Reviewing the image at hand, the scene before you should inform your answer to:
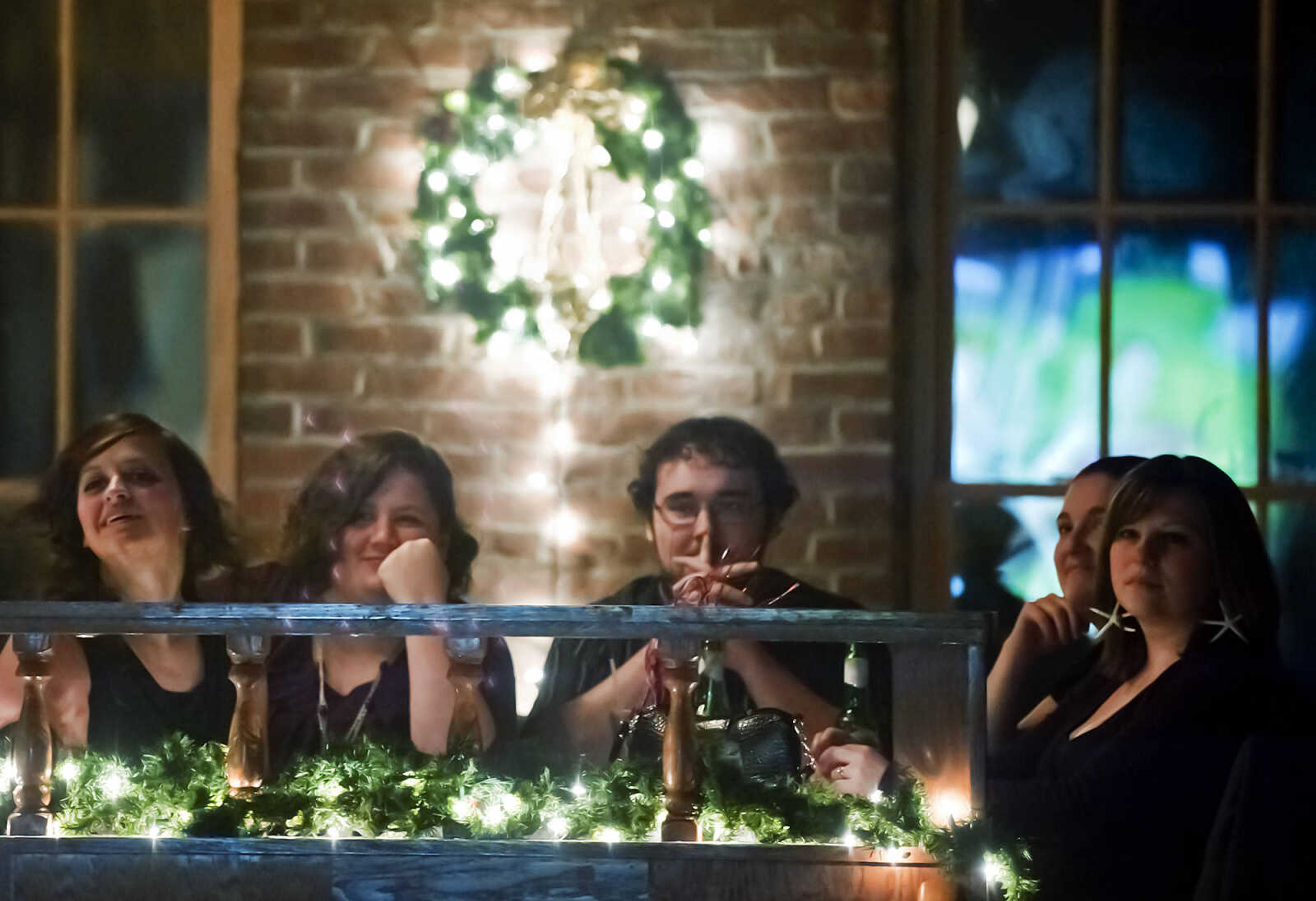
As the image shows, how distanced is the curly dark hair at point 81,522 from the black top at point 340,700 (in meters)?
0.26

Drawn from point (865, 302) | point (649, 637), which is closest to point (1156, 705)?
point (649, 637)

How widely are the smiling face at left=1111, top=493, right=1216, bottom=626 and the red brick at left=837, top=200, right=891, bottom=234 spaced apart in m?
1.01

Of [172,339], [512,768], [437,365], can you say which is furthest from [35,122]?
[512,768]

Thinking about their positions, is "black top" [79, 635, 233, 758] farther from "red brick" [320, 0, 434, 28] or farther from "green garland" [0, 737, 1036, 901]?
"red brick" [320, 0, 434, 28]

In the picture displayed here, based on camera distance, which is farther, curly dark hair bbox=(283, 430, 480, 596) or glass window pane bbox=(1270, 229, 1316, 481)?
glass window pane bbox=(1270, 229, 1316, 481)

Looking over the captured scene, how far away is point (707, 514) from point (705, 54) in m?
1.18

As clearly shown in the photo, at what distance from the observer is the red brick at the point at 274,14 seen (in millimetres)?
4066

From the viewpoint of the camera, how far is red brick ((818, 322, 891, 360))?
4043 mm

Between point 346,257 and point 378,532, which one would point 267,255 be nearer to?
point 346,257

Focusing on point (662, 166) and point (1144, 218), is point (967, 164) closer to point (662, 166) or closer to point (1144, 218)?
point (1144, 218)

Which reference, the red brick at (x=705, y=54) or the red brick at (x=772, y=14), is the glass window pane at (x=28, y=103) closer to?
the red brick at (x=705, y=54)

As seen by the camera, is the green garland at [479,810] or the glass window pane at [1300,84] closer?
the green garland at [479,810]

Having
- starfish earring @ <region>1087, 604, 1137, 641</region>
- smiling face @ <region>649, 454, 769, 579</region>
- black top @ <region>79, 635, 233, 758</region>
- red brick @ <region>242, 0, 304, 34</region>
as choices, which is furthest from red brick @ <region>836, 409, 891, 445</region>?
red brick @ <region>242, 0, 304, 34</region>

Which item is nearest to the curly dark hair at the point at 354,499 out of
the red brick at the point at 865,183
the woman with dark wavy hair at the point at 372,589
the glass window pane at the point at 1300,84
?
the woman with dark wavy hair at the point at 372,589
